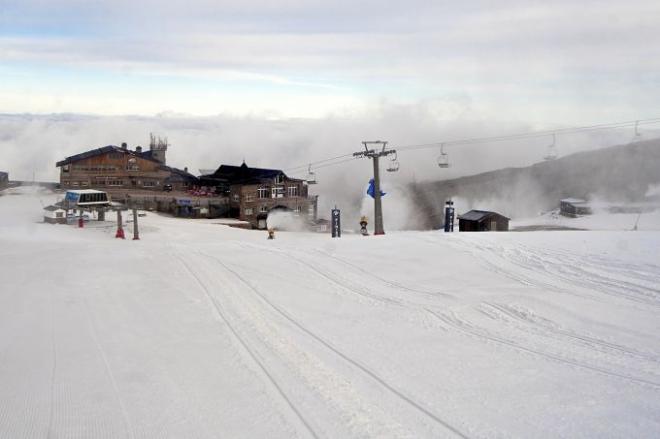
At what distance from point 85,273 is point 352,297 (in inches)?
358

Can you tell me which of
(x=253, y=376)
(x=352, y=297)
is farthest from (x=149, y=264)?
(x=253, y=376)

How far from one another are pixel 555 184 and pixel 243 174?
39.8 metres

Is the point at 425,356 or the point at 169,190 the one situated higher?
the point at 169,190

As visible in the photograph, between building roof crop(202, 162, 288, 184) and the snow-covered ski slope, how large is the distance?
126ft

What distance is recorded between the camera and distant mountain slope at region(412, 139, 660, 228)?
65625mm

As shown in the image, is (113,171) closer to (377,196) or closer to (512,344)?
(377,196)

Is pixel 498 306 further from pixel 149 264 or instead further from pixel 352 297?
pixel 149 264

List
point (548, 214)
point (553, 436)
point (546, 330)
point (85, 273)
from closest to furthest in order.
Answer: point (553, 436), point (546, 330), point (85, 273), point (548, 214)

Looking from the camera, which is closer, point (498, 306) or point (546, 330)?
point (546, 330)

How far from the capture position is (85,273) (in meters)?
18.1

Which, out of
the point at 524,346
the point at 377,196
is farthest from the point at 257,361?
the point at 377,196

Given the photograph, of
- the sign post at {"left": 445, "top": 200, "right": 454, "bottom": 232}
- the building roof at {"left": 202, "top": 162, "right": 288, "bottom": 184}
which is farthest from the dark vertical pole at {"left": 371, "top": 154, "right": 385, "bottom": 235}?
the building roof at {"left": 202, "top": 162, "right": 288, "bottom": 184}

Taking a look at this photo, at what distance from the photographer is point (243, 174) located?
61719 millimetres

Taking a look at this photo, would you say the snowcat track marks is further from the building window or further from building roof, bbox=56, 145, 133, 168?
building roof, bbox=56, 145, 133, 168
